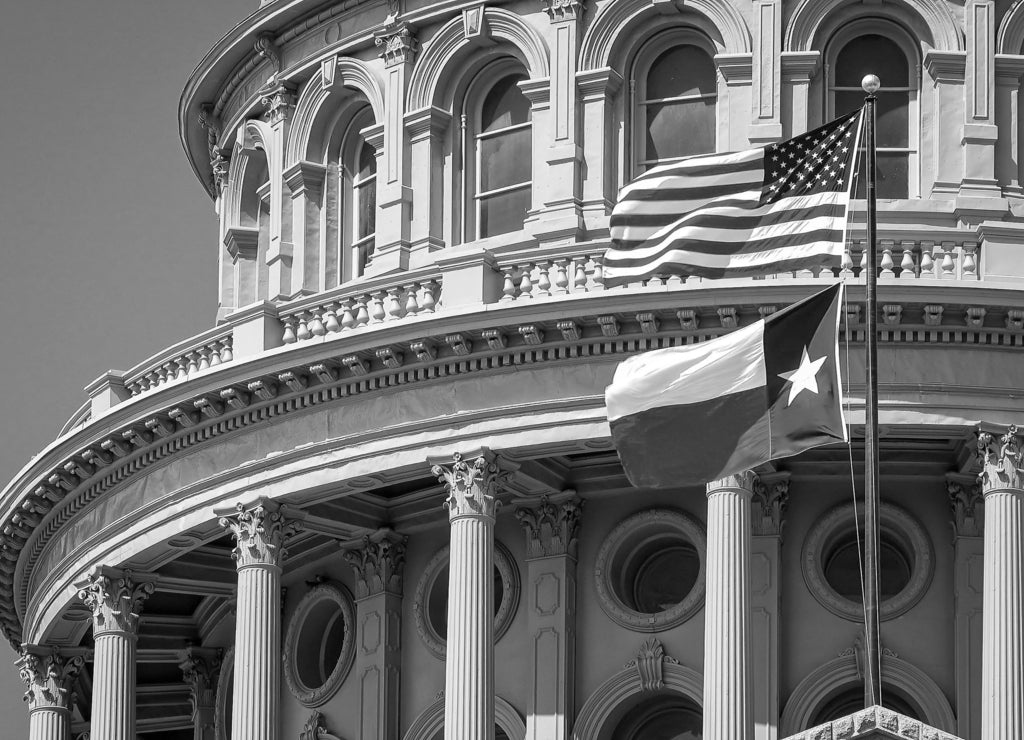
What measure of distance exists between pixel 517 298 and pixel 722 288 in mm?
3556

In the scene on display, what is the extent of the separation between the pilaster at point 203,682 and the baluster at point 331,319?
971 cm

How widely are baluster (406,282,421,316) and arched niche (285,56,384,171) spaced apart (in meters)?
7.38

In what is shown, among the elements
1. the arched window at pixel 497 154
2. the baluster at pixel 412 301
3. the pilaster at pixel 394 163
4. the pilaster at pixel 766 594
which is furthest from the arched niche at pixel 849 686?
the pilaster at pixel 394 163

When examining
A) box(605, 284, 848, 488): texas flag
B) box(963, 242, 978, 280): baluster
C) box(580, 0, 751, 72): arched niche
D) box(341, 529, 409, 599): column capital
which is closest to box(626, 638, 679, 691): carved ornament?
box(341, 529, 409, 599): column capital

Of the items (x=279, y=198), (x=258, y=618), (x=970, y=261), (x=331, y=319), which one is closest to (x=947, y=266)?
(x=970, y=261)

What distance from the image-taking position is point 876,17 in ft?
153

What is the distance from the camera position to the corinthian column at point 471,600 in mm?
39781

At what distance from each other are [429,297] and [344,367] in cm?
164

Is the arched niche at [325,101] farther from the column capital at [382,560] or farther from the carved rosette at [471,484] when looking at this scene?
the carved rosette at [471,484]

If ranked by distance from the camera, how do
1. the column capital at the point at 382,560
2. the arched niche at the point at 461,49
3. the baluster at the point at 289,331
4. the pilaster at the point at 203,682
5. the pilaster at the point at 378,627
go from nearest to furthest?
1. the baluster at the point at 289,331
2. the pilaster at the point at 378,627
3. the column capital at the point at 382,560
4. the arched niche at the point at 461,49
5. the pilaster at the point at 203,682

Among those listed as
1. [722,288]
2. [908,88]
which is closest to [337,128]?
[908,88]

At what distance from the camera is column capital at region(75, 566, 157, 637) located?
4569 centimetres

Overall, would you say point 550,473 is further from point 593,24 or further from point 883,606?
point 593,24

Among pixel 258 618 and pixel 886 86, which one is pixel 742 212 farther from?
pixel 886 86
